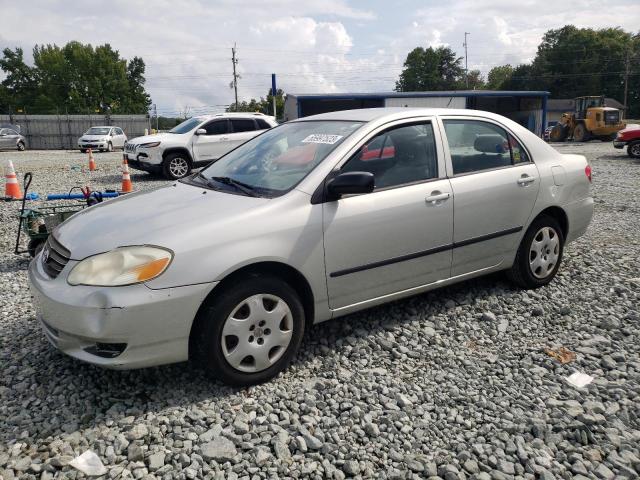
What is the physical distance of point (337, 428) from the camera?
2727 mm

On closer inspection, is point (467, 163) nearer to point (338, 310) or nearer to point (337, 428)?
point (338, 310)

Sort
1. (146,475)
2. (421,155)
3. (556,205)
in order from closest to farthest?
(146,475) < (421,155) < (556,205)

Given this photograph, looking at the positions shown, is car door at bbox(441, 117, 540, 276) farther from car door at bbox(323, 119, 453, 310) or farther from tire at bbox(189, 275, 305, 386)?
tire at bbox(189, 275, 305, 386)

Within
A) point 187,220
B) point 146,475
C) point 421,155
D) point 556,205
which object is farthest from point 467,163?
point 146,475

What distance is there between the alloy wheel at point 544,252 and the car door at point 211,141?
10457 millimetres

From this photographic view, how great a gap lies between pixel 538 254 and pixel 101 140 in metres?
28.2

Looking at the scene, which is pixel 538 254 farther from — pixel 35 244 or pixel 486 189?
pixel 35 244

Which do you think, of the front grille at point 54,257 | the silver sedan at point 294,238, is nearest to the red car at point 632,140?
the silver sedan at point 294,238

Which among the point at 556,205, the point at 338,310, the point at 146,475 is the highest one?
the point at 556,205

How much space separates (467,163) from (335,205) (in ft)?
4.38

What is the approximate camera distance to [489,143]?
4.25 m

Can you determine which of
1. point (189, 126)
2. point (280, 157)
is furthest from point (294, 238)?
point (189, 126)

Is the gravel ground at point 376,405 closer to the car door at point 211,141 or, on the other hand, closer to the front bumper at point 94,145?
the car door at point 211,141

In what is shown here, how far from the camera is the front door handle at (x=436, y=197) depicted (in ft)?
12.1
